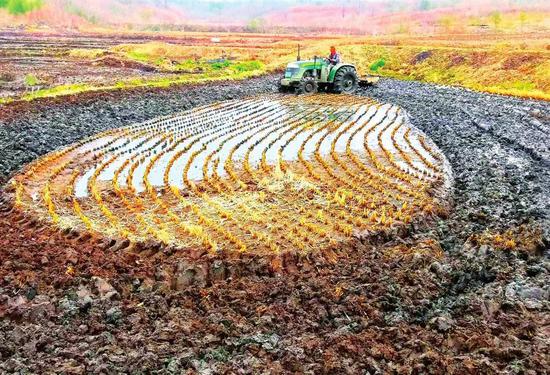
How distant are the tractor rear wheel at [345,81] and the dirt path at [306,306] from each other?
1412cm

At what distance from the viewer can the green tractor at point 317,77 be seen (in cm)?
2294

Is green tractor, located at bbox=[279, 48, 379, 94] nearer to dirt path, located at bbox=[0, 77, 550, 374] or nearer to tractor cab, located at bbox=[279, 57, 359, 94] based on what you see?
tractor cab, located at bbox=[279, 57, 359, 94]

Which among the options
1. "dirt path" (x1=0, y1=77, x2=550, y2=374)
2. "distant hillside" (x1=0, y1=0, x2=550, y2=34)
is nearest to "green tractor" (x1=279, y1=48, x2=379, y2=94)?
"dirt path" (x1=0, y1=77, x2=550, y2=374)

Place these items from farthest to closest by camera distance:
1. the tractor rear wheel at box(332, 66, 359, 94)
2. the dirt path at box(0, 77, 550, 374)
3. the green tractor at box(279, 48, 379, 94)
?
the tractor rear wheel at box(332, 66, 359, 94) → the green tractor at box(279, 48, 379, 94) → the dirt path at box(0, 77, 550, 374)

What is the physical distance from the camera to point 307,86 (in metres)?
23.2

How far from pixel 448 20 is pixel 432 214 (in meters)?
74.7

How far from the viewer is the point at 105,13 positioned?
10962 centimetres

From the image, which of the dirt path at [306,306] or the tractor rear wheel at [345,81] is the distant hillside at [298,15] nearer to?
the tractor rear wheel at [345,81]

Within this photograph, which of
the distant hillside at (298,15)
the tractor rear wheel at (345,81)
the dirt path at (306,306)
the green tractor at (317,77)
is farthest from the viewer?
the distant hillside at (298,15)

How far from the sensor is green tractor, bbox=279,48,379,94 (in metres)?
22.9

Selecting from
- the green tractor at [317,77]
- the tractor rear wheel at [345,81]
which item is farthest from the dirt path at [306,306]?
the tractor rear wheel at [345,81]

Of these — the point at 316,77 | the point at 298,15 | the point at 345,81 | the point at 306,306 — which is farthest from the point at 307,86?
the point at 298,15

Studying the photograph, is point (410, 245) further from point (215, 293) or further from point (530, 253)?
point (215, 293)

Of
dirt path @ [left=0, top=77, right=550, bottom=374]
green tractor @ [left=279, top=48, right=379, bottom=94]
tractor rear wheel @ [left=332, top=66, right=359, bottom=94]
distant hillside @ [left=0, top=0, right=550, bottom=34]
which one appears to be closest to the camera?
dirt path @ [left=0, top=77, right=550, bottom=374]
